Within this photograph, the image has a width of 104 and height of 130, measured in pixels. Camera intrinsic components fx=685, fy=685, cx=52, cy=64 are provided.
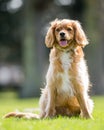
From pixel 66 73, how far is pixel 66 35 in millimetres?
731

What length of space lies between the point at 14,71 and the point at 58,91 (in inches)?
2534

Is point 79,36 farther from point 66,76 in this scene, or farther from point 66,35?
point 66,76

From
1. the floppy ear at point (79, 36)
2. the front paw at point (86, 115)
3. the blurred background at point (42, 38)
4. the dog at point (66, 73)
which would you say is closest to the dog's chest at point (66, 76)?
the dog at point (66, 73)

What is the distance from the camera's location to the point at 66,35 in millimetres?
13164

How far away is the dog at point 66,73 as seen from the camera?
1316cm

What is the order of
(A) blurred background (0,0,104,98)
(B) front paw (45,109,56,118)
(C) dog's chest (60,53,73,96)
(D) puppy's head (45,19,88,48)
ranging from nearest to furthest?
(C) dog's chest (60,53,73,96) < (D) puppy's head (45,19,88,48) < (B) front paw (45,109,56,118) < (A) blurred background (0,0,104,98)

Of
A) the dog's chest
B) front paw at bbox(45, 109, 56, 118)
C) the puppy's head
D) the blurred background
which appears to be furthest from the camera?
the blurred background

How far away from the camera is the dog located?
13.2 meters

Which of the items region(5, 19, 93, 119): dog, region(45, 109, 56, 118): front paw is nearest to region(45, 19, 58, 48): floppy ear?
region(5, 19, 93, 119): dog

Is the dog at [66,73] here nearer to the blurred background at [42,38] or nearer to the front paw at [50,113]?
the front paw at [50,113]

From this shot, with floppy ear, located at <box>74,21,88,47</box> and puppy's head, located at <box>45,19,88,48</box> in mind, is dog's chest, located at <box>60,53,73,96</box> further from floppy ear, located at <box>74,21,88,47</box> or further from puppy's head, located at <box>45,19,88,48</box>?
floppy ear, located at <box>74,21,88,47</box>

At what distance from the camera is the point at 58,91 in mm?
13289

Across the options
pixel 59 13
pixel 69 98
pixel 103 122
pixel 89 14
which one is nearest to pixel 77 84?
pixel 69 98

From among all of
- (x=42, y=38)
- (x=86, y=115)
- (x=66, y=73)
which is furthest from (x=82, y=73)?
(x=42, y=38)
